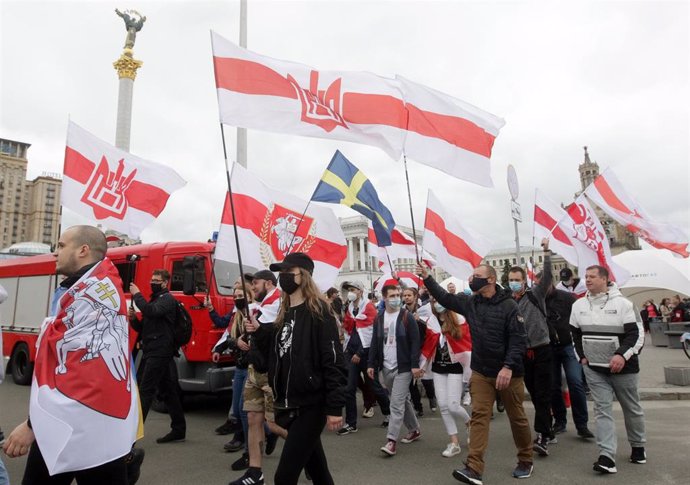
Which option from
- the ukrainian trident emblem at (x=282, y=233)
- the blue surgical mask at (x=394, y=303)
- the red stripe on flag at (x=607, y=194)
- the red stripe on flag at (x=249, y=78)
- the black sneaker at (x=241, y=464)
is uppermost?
the red stripe on flag at (x=249, y=78)

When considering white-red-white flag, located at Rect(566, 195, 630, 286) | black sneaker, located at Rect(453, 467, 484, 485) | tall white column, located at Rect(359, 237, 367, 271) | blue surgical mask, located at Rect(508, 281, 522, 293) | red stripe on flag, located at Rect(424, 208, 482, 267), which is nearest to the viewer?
black sneaker, located at Rect(453, 467, 484, 485)

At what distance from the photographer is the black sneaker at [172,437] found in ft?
19.7

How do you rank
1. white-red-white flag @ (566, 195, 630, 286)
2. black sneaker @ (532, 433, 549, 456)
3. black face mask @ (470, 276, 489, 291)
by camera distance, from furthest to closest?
white-red-white flag @ (566, 195, 630, 286) → black sneaker @ (532, 433, 549, 456) → black face mask @ (470, 276, 489, 291)

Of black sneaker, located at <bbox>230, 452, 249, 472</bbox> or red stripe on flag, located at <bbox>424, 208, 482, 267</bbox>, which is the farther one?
red stripe on flag, located at <bbox>424, 208, 482, 267</bbox>

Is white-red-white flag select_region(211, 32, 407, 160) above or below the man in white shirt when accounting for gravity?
above

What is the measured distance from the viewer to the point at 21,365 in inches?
413

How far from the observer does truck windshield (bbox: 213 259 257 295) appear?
25.0 ft

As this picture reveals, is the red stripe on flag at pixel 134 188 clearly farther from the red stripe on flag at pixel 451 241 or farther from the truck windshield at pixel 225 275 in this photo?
the red stripe on flag at pixel 451 241

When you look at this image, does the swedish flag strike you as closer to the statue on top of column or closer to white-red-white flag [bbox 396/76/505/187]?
white-red-white flag [bbox 396/76/505/187]

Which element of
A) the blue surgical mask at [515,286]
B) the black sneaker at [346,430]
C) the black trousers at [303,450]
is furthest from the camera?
the black sneaker at [346,430]

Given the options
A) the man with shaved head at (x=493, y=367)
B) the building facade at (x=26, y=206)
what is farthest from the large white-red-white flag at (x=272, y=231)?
the building facade at (x=26, y=206)

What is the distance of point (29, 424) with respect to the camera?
233 centimetres

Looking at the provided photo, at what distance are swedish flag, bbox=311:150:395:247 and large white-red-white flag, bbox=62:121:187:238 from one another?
2.23m

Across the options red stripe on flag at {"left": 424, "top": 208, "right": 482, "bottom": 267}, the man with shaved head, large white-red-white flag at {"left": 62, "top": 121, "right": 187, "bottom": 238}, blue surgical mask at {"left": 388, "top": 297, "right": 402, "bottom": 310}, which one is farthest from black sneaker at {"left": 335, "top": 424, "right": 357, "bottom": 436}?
large white-red-white flag at {"left": 62, "top": 121, "right": 187, "bottom": 238}
